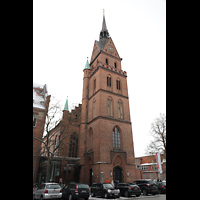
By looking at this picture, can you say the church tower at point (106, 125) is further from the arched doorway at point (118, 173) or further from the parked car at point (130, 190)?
the parked car at point (130, 190)

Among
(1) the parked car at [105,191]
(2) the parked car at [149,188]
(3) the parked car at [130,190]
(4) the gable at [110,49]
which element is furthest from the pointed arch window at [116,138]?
(4) the gable at [110,49]

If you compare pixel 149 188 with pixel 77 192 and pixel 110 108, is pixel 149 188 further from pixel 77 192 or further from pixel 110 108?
pixel 110 108

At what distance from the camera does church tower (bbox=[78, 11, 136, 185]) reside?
27094 millimetres

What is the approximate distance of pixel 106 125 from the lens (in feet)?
96.3

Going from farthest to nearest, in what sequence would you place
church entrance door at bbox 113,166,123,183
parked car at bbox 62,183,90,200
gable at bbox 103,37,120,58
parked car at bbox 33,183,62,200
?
gable at bbox 103,37,120,58, church entrance door at bbox 113,166,123,183, parked car at bbox 62,183,90,200, parked car at bbox 33,183,62,200

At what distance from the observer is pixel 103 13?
5412 cm

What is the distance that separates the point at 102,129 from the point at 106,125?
4.10ft

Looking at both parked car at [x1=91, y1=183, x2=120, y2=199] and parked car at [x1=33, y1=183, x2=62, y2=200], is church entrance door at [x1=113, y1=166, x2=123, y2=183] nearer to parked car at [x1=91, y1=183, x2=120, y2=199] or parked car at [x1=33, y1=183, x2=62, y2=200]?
parked car at [x1=91, y1=183, x2=120, y2=199]

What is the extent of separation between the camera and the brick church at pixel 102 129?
27.1 metres

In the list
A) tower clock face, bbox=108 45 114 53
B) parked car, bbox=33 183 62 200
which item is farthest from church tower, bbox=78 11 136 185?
parked car, bbox=33 183 62 200
